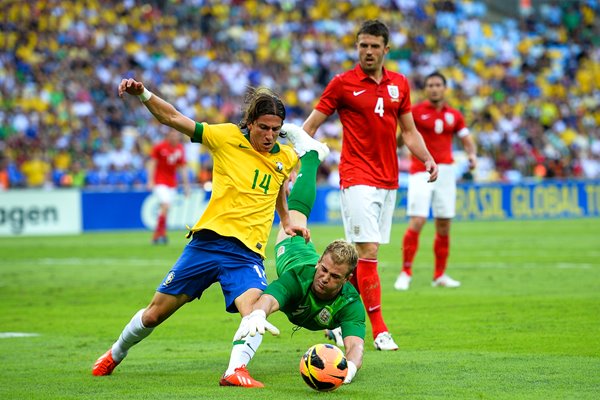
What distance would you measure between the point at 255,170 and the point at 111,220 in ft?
73.7

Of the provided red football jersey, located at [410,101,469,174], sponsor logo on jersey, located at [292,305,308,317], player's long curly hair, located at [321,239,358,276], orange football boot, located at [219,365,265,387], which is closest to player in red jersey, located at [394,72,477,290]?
red football jersey, located at [410,101,469,174]

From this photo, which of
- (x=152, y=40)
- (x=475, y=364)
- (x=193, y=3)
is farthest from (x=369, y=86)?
(x=193, y=3)

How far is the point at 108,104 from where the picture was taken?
33375 millimetres

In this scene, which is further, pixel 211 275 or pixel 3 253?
pixel 3 253

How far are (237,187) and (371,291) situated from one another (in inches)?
87.4

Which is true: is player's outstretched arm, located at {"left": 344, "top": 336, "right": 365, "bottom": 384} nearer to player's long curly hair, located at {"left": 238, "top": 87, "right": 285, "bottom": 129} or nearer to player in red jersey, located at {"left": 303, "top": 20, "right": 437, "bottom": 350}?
player's long curly hair, located at {"left": 238, "top": 87, "right": 285, "bottom": 129}

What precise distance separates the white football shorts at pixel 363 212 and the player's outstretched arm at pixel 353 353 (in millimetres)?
2068

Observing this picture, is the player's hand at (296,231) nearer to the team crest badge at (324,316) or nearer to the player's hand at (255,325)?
the team crest badge at (324,316)

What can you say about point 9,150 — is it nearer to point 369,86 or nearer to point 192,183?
point 192,183

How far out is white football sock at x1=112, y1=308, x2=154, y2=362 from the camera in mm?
8031

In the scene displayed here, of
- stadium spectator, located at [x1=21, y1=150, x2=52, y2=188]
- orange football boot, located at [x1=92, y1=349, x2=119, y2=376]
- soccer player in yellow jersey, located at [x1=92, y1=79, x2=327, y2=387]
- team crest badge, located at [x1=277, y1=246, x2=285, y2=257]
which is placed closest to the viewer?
soccer player in yellow jersey, located at [x1=92, y1=79, x2=327, y2=387]

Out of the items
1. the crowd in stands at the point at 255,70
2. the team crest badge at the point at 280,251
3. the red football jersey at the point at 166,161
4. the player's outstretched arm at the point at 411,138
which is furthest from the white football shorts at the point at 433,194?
the crowd in stands at the point at 255,70

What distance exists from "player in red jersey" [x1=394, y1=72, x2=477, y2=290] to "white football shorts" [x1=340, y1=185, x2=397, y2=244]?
489 cm

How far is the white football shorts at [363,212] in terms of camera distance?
32.0ft
